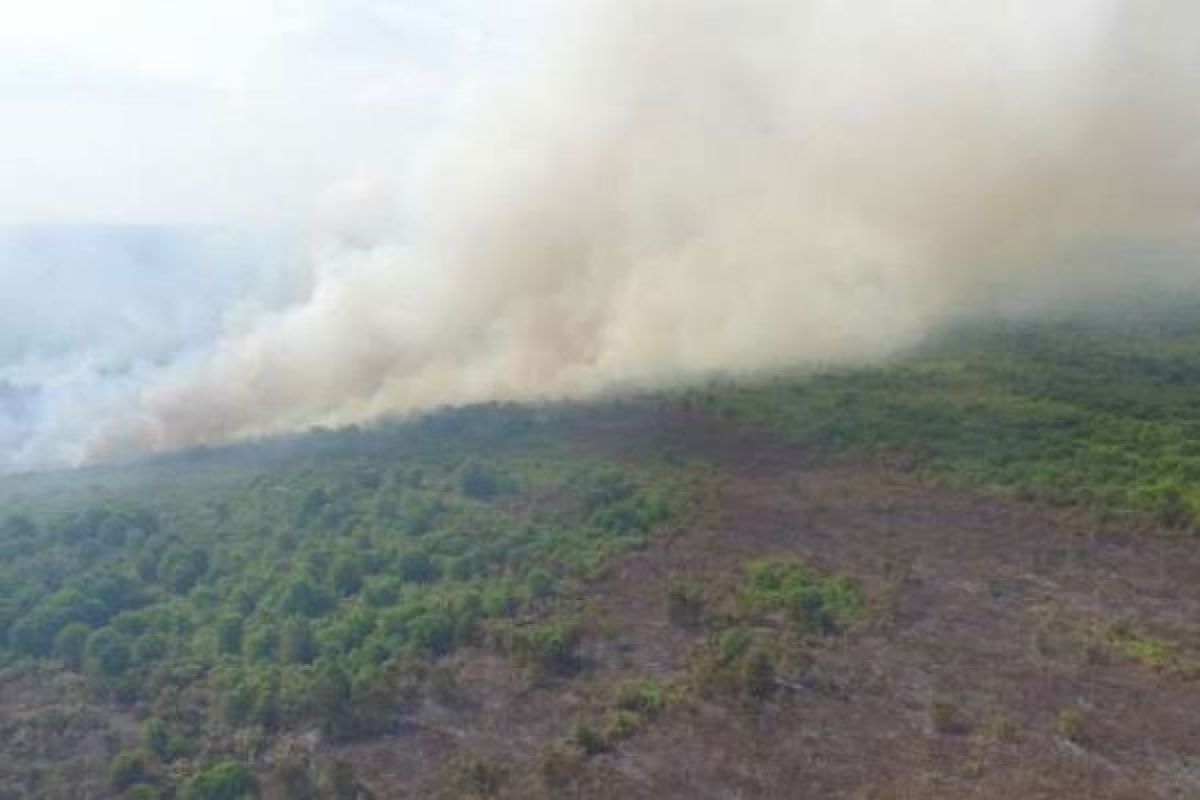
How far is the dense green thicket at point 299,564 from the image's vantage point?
26750 mm

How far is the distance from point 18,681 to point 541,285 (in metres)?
34.0

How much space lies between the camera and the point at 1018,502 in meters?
37.9

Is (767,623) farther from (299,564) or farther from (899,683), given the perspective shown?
(299,564)

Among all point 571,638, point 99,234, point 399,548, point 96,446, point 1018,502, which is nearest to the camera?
point 571,638

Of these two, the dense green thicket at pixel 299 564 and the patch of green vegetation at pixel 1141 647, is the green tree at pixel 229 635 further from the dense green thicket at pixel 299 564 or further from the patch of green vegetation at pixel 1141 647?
the patch of green vegetation at pixel 1141 647

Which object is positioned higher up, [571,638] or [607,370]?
[607,370]

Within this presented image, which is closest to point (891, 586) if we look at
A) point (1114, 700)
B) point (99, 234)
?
point (1114, 700)

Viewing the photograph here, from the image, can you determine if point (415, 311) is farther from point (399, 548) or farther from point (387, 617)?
point (387, 617)

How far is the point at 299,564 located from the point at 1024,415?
1034 inches

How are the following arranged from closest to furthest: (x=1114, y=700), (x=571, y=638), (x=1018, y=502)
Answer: (x=1114, y=700)
(x=571, y=638)
(x=1018, y=502)

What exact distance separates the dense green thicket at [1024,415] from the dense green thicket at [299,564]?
8888 millimetres

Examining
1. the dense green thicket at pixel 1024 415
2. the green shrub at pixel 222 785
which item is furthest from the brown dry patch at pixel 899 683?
the dense green thicket at pixel 1024 415

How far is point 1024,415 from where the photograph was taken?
46875 millimetres

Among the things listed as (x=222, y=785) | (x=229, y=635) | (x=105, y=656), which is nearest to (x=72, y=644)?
(x=105, y=656)
